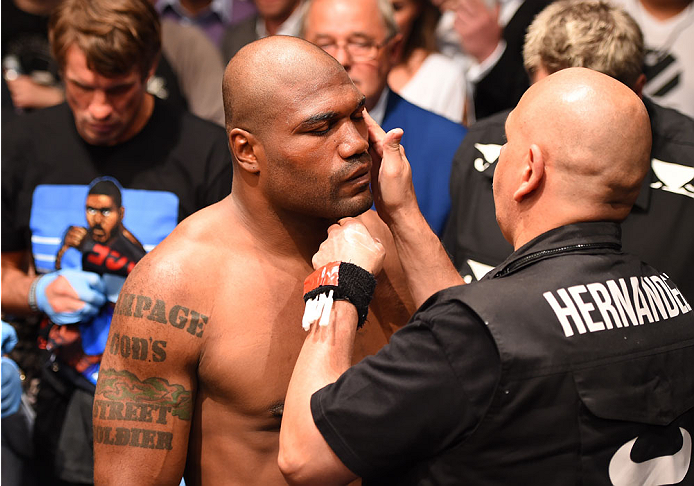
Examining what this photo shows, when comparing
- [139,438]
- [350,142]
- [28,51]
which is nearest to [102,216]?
[139,438]

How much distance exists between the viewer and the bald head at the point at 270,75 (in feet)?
5.88

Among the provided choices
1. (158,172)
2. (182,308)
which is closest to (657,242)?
(182,308)

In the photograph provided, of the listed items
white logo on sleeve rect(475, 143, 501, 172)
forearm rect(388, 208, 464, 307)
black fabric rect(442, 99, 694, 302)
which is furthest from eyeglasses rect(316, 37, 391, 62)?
forearm rect(388, 208, 464, 307)

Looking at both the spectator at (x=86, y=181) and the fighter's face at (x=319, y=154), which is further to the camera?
the spectator at (x=86, y=181)

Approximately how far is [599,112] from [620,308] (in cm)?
40

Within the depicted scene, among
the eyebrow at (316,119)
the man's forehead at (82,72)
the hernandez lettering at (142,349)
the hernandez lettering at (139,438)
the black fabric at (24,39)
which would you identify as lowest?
the black fabric at (24,39)

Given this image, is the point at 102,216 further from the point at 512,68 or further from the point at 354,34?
the point at 512,68

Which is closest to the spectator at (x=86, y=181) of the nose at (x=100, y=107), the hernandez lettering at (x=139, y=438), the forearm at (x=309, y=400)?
the nose at (x=100, y=107)

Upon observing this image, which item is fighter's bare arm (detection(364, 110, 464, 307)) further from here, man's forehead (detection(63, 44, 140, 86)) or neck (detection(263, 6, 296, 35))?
neck (detection(263, 6, 296, 35))

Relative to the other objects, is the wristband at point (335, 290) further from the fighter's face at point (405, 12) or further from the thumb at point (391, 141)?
the fighter's face at point (405, 12)

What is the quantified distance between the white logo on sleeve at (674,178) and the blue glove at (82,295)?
1.73 metres

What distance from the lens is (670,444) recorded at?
1.64m

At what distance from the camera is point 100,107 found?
2.62 metres

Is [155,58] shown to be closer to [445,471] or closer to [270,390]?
[270,390]
